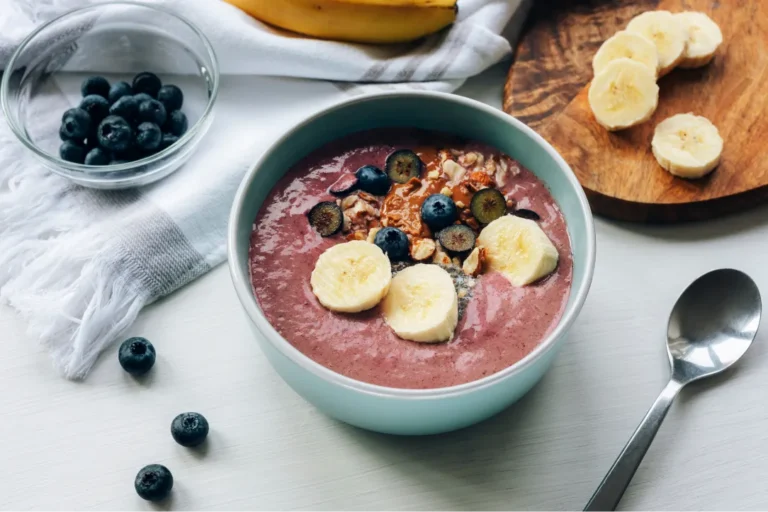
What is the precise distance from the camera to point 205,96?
81.9 inches

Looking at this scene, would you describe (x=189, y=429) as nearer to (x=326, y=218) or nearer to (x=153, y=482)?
(x=153, y=482)

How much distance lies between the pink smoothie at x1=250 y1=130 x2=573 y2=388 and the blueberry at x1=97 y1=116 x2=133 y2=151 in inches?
18.0

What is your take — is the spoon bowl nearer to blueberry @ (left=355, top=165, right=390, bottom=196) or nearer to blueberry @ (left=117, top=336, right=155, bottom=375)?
blueberry @ (left=355, top=165, right=390, bottom=196)

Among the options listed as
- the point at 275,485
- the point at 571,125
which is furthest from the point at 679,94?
the point at 275,485

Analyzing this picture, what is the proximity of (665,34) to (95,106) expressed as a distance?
1.39 meters

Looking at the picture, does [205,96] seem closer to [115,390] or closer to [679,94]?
[115,390]

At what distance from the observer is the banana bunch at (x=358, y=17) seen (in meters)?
1.99

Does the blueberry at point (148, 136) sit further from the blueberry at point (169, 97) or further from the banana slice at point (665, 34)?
the banana slice at point (665, 34)

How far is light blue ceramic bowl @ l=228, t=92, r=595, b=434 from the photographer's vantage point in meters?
1.31

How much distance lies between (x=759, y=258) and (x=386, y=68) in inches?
38.4

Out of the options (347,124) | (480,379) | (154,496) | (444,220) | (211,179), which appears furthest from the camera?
(211,179)

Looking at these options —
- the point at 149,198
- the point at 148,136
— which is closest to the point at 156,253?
the point at 149,198

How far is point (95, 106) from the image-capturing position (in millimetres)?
1929

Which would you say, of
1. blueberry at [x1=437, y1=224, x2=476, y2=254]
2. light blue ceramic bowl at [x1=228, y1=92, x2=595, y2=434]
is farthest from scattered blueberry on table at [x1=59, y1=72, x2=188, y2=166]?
blueberry at [x1=437, y1=224, x2=476, y2=254]
